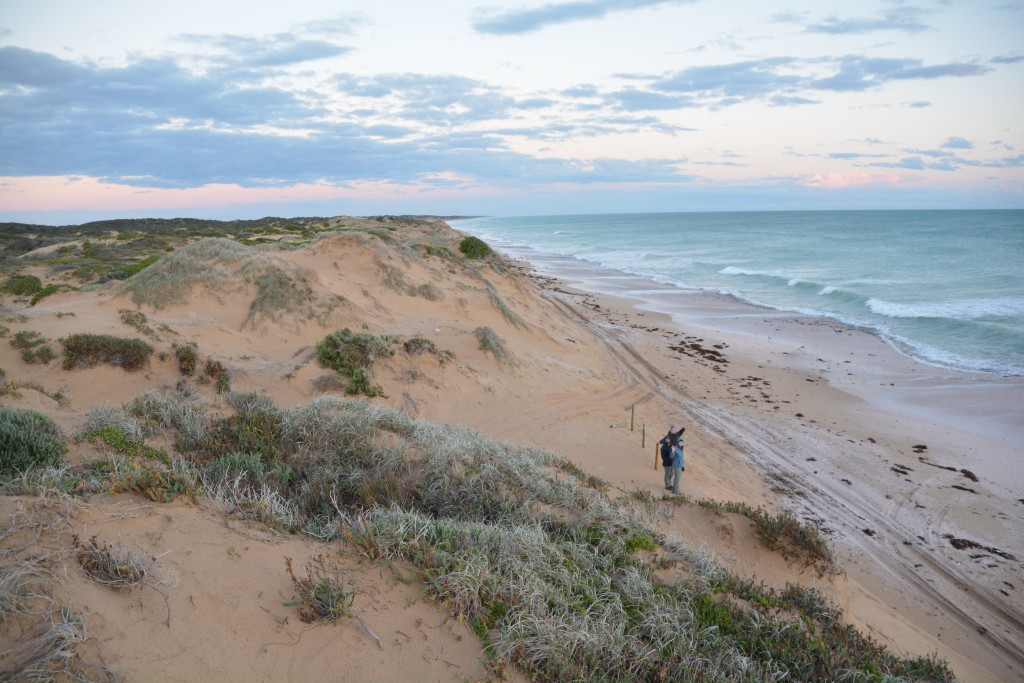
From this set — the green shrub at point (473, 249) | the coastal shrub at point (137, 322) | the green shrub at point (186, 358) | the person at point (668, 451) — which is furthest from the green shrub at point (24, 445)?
the green shrub at point (473, 249)

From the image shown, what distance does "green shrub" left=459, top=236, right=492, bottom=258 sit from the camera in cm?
2875

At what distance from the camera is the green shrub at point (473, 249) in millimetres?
28750

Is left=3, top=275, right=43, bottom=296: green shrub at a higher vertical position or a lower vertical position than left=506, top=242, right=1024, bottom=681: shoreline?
higher

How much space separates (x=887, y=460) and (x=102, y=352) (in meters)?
16.6

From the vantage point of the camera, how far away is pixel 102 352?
10500mm

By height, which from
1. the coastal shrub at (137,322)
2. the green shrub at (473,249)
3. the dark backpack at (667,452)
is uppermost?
the green shrub at (473,249)

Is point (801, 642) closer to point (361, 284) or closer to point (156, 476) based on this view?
point (156, 476)

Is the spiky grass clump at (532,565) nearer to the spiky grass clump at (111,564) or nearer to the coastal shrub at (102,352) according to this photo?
the spiky grass clump at (111,564)

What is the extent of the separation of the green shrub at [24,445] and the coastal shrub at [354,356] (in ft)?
22.3

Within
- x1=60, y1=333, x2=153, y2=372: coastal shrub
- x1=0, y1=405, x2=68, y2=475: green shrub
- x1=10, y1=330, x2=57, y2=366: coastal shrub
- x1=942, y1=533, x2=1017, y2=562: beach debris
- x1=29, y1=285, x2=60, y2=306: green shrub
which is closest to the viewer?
x1=0, y1=405, x2=68, y2=475: green shrub

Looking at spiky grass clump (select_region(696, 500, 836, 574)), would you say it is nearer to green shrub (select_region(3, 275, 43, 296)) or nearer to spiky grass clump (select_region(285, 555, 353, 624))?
spiky grass clump (select_region(285, 555, 353, 624))

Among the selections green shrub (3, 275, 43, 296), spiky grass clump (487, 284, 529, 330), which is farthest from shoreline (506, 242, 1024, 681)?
green shrub (3, 275, 43, 296)

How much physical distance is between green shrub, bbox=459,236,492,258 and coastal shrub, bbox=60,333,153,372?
18.8 m

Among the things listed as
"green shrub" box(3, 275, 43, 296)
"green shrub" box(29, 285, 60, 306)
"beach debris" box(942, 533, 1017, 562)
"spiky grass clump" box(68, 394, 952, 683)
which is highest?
"green shrub" box(3, 275, 43, 296)
